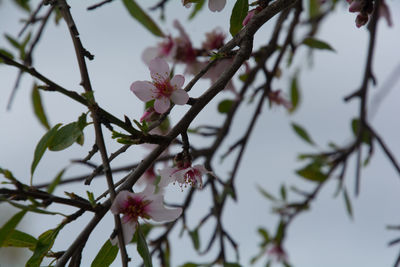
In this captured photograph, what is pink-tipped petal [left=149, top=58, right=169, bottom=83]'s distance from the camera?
38.0 inches

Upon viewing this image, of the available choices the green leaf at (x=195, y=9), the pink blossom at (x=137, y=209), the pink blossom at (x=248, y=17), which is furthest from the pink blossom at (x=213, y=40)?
the pink blossom at (x=137, y=209)

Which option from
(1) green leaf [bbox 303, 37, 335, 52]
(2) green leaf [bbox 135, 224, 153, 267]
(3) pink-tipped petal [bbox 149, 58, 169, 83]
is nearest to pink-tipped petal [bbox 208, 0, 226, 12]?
(3) pink-tipped petal [bbox 149, 58, 169, 83]

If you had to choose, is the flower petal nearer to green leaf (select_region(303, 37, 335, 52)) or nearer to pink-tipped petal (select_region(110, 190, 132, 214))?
pink-tipped petal (select_region(110, 190, 132, 214))

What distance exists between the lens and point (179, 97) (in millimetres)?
844

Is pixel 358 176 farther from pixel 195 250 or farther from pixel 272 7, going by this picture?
pixel 272 7

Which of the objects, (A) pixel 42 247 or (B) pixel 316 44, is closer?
(A) pixel 42 247

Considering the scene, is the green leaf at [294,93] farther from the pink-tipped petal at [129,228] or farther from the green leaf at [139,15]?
the pink-tipped petal at [129,228]

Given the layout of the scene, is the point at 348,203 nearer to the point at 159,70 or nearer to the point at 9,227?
the point at 159,70

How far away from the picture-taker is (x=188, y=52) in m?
1.55

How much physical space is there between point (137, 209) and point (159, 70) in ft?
0.99

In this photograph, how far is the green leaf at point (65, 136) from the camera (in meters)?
0.86

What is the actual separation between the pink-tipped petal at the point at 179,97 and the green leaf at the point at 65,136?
0.19 m

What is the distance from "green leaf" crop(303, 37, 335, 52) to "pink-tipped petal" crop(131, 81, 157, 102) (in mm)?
830

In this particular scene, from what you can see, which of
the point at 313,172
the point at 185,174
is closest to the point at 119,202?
the point at 185,174
